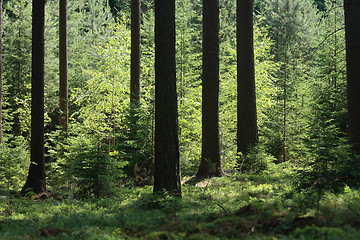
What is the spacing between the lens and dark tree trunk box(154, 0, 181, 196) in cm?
717

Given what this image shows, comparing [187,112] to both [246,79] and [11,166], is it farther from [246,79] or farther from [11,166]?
[11,166]

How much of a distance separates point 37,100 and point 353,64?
30.9 ft

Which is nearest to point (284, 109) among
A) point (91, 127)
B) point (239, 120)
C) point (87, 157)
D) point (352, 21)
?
point (239, 120)

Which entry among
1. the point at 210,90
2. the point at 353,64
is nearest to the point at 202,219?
the point at 353,64

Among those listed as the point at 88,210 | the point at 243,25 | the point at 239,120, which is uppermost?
the point at 243,25

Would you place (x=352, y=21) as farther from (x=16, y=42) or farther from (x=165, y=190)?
(x=16, y=42)

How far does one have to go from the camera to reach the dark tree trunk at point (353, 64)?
7643mm

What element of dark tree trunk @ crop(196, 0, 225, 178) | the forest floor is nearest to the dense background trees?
dark tree trunk @ crop(196, 0, 225, 178)

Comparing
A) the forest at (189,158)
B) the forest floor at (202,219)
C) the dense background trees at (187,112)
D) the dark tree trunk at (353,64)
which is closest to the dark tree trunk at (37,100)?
the forest at (189,158)

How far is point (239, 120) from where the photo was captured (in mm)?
12258

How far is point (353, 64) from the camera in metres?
7.75

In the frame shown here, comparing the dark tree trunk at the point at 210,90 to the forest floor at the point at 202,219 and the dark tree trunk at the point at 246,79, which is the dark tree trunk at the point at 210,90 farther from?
the forest floor at the point at 202,219

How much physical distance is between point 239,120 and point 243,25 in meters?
3.68

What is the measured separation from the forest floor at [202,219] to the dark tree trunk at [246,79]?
13.4ft
